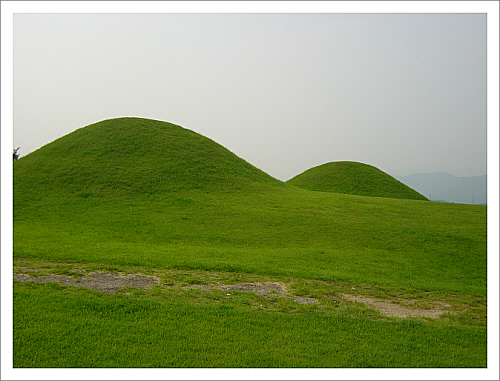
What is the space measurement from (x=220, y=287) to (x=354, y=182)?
160 feet

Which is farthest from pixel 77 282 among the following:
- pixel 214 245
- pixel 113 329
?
pixel 214 245

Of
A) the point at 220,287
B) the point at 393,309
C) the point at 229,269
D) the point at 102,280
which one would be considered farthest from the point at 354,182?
the point at 102,280

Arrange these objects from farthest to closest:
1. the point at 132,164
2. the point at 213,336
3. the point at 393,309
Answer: the point at 132,164, the point at 393,309, the point at 213,336

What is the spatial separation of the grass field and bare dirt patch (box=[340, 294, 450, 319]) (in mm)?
254

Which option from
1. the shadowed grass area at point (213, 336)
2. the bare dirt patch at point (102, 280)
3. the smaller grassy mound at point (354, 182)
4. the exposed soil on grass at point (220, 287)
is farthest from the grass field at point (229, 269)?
the smaller grassy mound at point (354, 182)

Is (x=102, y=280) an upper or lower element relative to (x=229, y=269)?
upper

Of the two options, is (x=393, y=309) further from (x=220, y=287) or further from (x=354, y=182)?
(x=354, y=182)

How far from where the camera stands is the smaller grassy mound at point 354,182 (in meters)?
54.5

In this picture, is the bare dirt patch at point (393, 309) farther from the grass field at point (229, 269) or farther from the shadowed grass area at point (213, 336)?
the shadowed grass area at point (213, 336)

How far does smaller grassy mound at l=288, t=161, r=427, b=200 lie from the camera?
5447 cm

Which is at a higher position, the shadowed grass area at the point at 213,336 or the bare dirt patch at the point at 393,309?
the shadowed grass area at the point at 213,336

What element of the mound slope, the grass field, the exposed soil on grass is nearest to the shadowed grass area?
the grass field

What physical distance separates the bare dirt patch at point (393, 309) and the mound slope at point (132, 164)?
22.1 metres

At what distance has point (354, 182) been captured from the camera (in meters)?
56.7
